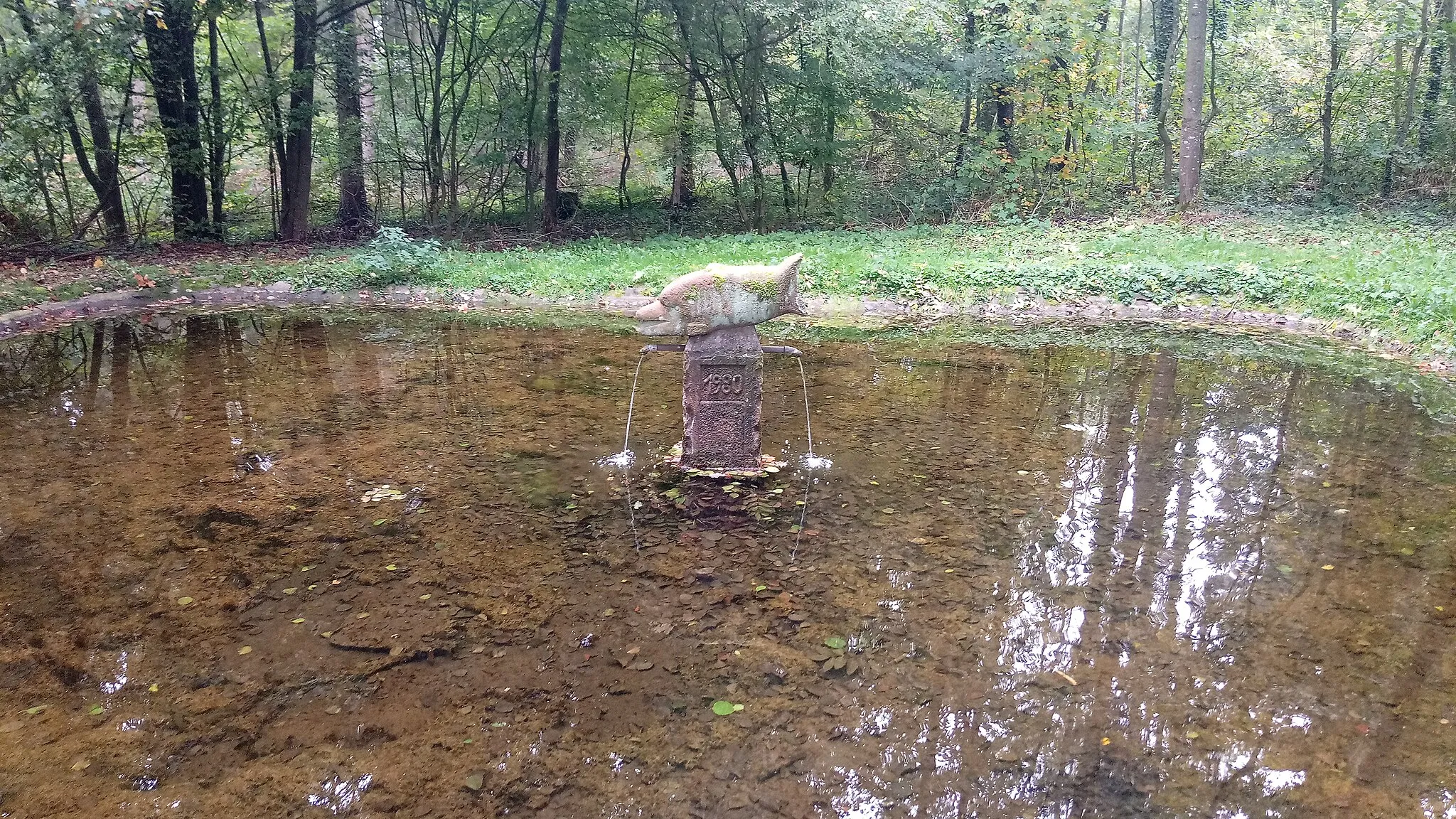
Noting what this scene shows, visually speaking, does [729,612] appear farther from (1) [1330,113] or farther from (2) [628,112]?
(1) [1330,113]

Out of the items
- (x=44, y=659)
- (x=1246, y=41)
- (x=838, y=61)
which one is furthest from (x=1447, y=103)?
(x=44, y=659)

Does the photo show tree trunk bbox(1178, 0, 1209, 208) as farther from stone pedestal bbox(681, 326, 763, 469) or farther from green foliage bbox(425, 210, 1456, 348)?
stone pedestal bbox(681, 326, 763, 469)

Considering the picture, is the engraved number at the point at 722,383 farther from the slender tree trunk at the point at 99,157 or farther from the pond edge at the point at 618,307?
the slender tree trunk at the point at 99,157

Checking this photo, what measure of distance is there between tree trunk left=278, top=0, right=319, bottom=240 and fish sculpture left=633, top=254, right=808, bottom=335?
1248 centimetres

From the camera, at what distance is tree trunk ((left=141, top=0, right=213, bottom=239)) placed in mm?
14031

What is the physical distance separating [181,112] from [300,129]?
1909mm

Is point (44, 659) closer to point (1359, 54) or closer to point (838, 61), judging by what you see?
point (838, 61)

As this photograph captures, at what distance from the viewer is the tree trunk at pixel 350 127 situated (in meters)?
15.5

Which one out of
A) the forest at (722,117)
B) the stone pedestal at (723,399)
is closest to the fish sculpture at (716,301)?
the stone pedestal at (723,399)

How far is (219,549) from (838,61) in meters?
15.0

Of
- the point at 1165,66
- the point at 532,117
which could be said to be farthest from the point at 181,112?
the point at 1165,66

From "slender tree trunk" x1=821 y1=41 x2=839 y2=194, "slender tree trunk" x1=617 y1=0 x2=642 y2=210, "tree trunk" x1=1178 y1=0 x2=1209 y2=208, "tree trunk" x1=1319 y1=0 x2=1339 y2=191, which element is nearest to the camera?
"tree trunk" x1=1178 y1=0 x2=1209 y2=208

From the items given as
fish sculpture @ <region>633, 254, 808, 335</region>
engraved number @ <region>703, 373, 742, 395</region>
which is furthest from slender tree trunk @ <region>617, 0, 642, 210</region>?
engraved number @ <region>703, 373, 742, 395</region>

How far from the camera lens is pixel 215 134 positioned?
49.1 feet
